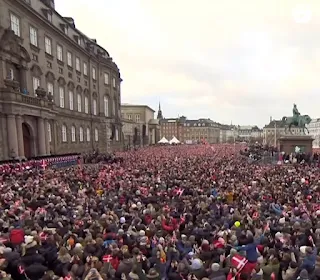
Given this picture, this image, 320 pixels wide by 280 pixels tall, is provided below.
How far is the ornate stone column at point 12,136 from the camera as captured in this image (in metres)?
27.7

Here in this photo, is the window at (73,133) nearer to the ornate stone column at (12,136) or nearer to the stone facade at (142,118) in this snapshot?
the ornate stone column at (12,136)

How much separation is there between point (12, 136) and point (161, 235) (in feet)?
76.8

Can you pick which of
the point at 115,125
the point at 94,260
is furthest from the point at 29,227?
the point at 115,125

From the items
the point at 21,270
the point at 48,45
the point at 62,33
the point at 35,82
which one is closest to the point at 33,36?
the point at 48,45

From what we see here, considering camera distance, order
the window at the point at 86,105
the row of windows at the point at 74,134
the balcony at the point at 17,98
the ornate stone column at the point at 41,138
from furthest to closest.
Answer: the window at the point at 86,105 < the row of windows at the point at 74,134 < the ornate stone column at the point at 41,138 < the balcony at the point at 17,98

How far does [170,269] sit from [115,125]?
60.0 metres

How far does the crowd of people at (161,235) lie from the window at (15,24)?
74.7 ft

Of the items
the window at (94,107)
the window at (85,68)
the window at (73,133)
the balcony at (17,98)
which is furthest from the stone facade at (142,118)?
the balcony at (17,98)

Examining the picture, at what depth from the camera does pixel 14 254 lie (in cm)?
698

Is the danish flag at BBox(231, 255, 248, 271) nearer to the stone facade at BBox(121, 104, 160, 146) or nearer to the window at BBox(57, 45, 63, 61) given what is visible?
the window at BBox(57, 45, 63, 61)

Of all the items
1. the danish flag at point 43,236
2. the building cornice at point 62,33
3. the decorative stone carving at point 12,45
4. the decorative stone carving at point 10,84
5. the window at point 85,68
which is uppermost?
the building cornice at point 62,33

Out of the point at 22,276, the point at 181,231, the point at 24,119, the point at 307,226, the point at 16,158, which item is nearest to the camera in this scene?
the point at 22,276

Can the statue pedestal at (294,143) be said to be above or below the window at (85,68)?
below

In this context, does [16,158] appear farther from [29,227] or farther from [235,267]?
[235,267]
